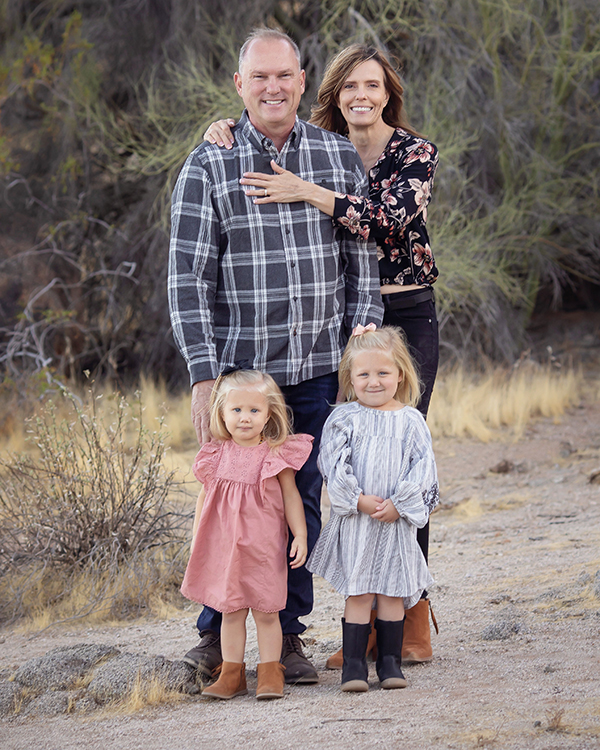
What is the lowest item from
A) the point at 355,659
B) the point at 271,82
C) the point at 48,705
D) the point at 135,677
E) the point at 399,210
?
the point at 48,705

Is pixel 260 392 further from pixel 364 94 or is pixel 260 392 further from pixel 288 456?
pixel 364 94

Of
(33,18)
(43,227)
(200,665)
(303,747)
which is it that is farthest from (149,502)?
(33,18)

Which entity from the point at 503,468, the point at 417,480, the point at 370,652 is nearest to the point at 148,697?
the point at 370,652

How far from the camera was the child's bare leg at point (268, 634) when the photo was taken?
2.87m

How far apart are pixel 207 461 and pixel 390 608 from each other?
766 millimetres

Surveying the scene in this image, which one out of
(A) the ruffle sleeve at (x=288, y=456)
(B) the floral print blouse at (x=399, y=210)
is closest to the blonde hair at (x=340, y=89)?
(B) the floral print blouse at (x=399, y=210)

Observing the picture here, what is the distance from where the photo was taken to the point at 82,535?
4629 millimetres

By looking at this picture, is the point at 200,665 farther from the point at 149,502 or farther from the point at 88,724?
the point at 149,502

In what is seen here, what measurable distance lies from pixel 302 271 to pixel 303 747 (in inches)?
58.0

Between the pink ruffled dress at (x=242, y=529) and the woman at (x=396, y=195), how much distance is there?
21.8 inches

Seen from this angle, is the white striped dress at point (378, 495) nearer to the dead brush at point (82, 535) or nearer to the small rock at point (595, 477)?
the dead brush at point (82, 535)

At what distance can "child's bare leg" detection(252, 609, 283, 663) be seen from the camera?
2.87m

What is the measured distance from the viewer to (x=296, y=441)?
2914mm

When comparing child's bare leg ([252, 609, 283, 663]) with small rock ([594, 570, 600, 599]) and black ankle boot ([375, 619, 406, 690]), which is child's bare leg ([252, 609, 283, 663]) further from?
small rock ([594, 570, 600, 599])
